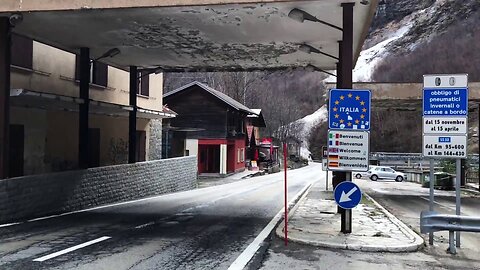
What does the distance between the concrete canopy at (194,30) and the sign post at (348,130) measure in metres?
2.13

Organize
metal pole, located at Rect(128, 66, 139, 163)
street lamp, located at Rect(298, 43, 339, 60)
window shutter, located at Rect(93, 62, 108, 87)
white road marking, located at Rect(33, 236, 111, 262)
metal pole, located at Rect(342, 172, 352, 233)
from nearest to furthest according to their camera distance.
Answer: white road marking, located at Rect(33, 236, 111, 262), metal pole, located at Rect(342, 172, 352, 233), street lamp, located at Rect(298, 43, 339, 60), metal pole, located at Rect(128, 66, 139, 163), window shutter, located at Rect(93, 62, 108, 87)

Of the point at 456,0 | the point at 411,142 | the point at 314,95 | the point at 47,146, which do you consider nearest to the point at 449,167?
the point at 47,146

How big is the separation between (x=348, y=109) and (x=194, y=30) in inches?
217

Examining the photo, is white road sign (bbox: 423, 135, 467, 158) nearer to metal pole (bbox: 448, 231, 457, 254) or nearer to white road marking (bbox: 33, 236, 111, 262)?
metal pole (bbox: 448, 231, 457, 254)

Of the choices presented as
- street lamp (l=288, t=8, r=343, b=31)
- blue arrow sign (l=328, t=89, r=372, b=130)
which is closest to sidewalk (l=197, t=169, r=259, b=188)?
street lamp (l=288, t=8, r=343, b=31)

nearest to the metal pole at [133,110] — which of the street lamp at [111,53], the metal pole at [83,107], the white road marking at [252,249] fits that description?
the street lamp at [111,53]

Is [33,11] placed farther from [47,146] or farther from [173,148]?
[173,148]

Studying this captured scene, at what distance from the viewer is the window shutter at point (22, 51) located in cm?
1638

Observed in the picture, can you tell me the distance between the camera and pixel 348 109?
35.4 feet

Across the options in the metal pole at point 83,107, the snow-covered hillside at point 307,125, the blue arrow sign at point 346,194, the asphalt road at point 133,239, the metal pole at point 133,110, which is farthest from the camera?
the snow-covered hillside at point 307,125

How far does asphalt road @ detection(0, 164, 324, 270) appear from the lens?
8008 mm

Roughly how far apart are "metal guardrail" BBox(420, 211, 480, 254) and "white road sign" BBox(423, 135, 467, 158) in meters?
1.14

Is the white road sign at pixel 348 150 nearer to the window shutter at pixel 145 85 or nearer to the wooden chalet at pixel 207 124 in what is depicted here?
the window shutter at pixel 145 85

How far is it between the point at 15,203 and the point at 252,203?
9160mm
